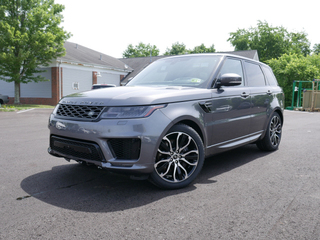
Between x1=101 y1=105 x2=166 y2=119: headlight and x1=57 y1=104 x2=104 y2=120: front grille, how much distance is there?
0.11 metres

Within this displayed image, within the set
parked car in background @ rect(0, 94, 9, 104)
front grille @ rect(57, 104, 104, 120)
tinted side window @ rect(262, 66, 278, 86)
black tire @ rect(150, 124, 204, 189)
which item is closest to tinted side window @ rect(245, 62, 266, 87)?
tinted side window @ rect(262, 66, 278, 86)

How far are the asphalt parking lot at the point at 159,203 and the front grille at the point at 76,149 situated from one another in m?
0.43

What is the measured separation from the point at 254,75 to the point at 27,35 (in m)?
19.6

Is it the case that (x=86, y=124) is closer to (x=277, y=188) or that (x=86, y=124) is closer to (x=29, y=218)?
(x=29, y=218)

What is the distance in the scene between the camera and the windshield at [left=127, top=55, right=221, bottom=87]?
446 cm

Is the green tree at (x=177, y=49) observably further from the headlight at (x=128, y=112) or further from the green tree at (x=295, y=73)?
the headlight at (x=128, y=112)

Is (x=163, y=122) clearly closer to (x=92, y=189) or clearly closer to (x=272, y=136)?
(x=92, y=189)

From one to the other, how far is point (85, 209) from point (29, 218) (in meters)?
0.51

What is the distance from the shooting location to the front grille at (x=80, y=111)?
3430 mm

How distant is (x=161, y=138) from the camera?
11.2 ft

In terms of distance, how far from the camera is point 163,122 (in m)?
3.44

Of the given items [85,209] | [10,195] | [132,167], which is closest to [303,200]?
[132,167]

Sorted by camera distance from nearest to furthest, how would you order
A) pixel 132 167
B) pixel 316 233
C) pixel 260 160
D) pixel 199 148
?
pixel 316 233 < pixel 132 167 < pixel 199 148 < pixel 260 160

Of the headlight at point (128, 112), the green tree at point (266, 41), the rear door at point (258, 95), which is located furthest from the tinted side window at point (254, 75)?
the green tree at point (266, 41)
